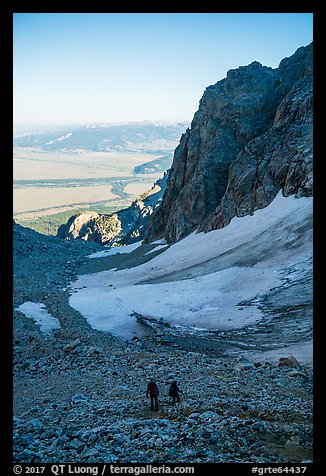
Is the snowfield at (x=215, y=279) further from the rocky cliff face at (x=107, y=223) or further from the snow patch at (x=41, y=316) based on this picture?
the rocky cliff face at (x=107, y=223)

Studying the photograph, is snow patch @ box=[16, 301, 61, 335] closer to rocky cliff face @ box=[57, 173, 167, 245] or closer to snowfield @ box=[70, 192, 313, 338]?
snowfield @ box=[70, 192, 313, 338]

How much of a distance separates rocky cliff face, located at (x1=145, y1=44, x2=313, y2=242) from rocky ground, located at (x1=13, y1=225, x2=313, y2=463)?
2719 centimetres

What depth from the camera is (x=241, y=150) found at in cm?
5719

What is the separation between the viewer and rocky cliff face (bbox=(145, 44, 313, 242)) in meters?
45.4

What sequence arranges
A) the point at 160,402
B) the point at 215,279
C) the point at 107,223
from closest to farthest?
the point at 160,402 < the point at 215,279 < the point at 107,223

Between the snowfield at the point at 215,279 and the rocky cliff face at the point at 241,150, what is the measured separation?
3.47 meters

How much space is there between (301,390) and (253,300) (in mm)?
15881

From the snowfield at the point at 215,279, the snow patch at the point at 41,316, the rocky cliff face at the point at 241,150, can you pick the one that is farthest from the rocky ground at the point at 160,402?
the rocky cliff face at the point at 241,150

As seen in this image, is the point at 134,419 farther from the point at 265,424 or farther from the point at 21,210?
the point at 21,210

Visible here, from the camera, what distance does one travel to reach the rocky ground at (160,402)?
770 cm

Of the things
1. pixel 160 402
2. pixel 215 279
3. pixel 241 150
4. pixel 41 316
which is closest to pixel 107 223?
pixel 241 150

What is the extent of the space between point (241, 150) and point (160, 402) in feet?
165

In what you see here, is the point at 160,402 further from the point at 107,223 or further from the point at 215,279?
the point at 107,223

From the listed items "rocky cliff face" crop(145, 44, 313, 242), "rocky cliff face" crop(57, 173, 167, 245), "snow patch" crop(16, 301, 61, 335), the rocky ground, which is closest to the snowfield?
"snow patch" crop(16, 301, 61, 335)
